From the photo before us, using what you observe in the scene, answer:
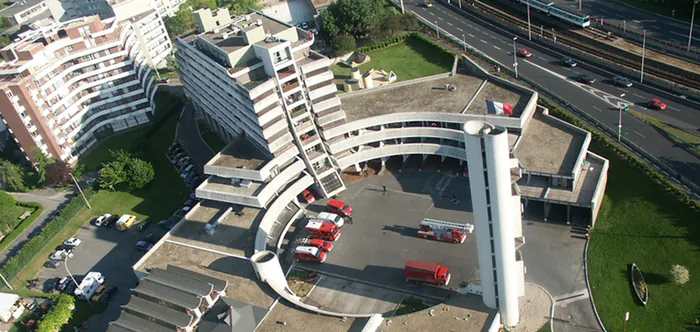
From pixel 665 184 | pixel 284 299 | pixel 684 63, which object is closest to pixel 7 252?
pixel 284 299

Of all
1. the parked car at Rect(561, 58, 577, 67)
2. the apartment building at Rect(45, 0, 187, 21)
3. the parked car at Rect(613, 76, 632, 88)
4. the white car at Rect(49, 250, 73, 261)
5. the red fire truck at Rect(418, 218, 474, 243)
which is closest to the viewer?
the red fire truck at Rect(418, 218, 474, 243)

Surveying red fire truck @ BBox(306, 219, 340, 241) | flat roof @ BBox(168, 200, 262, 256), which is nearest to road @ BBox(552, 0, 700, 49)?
red fire truck @ BBox(306, 219, 340, 241)

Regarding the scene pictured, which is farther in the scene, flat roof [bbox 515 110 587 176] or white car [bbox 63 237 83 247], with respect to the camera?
white car [bbox 63 237 83 247]

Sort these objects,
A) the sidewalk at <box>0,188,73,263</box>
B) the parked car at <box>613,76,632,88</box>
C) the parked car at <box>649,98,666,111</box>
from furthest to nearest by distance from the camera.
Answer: the parked car at <box>613,76,632,88</box> → the sidewalk at <box>0,188,73,263</box> → the parked car at <box>649,98,666,111</box>

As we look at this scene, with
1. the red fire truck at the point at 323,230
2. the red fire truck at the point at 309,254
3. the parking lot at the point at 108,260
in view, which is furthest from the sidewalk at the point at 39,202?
the red fire truck at the point at 323,230

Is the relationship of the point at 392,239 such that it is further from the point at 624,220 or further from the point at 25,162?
the point at 25,162

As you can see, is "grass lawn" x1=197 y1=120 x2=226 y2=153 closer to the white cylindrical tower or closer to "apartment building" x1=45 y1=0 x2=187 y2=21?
"apartment building" x1=45 y1=0 x2=187 y2=21
